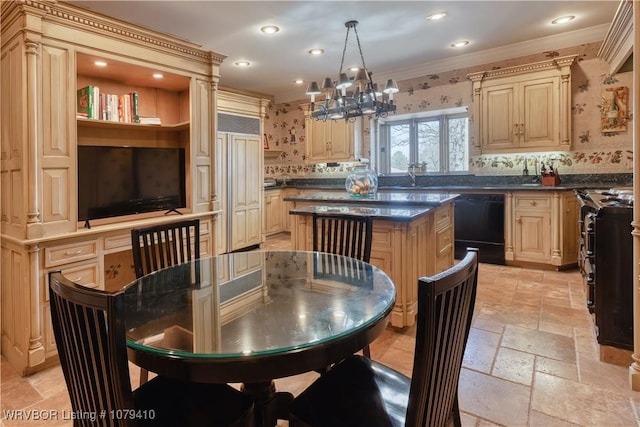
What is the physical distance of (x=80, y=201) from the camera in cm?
261

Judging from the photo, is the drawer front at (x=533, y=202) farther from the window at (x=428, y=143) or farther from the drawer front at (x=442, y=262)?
the drawer front at (x=442, y=262)

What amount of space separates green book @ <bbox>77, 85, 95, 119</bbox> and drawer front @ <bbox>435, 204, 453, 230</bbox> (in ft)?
9.44

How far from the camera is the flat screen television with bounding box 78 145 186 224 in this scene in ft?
8.80

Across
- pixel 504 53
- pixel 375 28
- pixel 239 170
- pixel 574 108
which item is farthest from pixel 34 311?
pixel 574 108

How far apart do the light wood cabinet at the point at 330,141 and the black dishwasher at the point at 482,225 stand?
80.4 inches

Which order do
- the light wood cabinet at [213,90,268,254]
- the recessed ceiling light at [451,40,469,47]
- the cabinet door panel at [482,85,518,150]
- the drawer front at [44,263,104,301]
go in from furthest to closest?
the light wood cabinet at [213,90,268,254]
the cabinet door panel at [482,85,518,150]
the recessed ceiling light at [451,40,469,47]
the drawer front at [44,263,104,301]

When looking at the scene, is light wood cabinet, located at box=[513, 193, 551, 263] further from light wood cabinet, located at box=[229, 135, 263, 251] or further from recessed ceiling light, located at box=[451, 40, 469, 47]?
light wood cabinet, located at box=[229, 135, 263, 251]

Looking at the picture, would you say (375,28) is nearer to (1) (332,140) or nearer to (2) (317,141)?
(1) (332,140)

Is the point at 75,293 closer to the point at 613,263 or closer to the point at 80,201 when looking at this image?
the point at 80,201

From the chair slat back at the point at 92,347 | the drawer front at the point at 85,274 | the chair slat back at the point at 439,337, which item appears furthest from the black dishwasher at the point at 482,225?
the chair slat back at the point at 92,347

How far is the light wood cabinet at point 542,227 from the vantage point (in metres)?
4.08

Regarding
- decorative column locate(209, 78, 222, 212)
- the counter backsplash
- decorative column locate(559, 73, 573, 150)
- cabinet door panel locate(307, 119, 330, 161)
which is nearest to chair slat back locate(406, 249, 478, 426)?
decorative column locate(209, 78, 222, 212)

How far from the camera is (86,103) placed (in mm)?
2777

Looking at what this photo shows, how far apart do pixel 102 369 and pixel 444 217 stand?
2964mm
